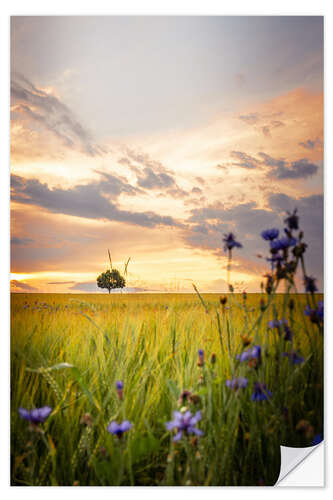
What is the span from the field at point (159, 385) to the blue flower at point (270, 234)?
34 cm

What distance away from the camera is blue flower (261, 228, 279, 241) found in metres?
2.05

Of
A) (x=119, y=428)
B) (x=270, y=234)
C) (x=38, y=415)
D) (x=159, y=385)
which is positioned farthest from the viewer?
(x=270, y=234)

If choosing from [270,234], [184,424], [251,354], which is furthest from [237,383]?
[270,234]

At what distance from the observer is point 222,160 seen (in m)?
2.21

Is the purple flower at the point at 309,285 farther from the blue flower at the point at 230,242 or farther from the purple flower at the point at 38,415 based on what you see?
the purple flower at the point at 38,415

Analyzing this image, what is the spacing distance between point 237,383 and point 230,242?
74 centimetres

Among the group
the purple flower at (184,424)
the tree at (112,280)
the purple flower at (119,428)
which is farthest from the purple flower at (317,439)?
the tree at (112,280)

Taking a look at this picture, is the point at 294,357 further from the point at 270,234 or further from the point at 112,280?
the point at 112,280

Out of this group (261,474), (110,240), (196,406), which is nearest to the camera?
(196,406)

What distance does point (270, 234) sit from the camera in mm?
2055

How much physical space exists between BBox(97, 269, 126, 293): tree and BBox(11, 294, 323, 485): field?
0.24ft
